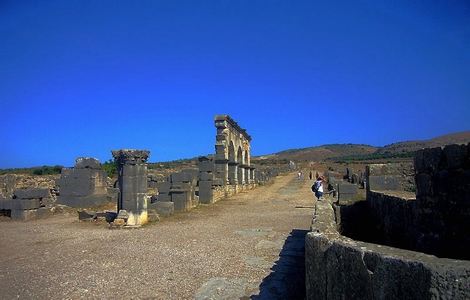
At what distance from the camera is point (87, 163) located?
19062mm

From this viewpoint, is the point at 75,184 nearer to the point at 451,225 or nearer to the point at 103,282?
the point at 103,282

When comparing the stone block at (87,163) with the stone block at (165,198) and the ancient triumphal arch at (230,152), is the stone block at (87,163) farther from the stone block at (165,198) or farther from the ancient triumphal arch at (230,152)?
the ancient triumphal arch at (230,152)

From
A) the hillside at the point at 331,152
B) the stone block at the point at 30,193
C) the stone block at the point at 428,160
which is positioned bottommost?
the stone block at the point at 30,193

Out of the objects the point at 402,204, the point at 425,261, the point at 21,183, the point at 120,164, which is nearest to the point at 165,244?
the point at 120,164

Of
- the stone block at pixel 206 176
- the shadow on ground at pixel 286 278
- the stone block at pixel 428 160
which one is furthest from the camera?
the stone block at pixel 206 176

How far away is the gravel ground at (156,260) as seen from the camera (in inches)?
234

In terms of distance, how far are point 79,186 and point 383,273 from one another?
18.3m

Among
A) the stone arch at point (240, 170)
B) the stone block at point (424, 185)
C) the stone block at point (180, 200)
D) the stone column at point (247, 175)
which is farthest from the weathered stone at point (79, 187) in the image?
the stone block at point (424, 185)

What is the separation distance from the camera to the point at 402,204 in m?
5.06

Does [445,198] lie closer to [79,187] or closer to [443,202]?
[443,202]

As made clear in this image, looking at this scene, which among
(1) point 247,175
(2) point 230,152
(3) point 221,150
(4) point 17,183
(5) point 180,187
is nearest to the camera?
(5) point 180,187

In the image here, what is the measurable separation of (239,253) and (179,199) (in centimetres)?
845

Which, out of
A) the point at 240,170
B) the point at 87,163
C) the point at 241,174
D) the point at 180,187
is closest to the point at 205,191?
the point at 180,187

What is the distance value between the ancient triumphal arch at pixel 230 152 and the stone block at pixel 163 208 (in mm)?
6890
